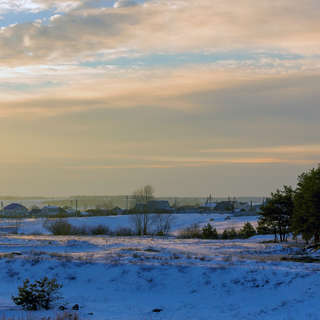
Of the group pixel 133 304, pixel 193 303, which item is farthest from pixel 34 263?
pixel 193 303

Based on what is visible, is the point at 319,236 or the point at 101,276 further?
the point at 319,236

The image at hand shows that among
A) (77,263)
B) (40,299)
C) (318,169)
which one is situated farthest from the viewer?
(318,169)

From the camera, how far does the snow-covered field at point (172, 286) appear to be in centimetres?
1909

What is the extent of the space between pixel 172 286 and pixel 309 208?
54.3 feet

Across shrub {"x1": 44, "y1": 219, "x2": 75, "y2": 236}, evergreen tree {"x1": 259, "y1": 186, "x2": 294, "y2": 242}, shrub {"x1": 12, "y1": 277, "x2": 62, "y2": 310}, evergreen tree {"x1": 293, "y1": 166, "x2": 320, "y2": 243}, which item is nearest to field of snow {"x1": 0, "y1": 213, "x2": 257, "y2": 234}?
shrub {"x1": 44, "y1": 219, "x2": 75, "y2": 236}

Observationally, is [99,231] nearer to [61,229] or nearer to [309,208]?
[61,229]

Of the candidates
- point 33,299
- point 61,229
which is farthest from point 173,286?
point 61,229

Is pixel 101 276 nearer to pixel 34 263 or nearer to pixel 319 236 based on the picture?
pixel 34 263

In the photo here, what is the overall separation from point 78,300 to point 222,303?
20.4ft

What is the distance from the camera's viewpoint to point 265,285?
71.8 ft

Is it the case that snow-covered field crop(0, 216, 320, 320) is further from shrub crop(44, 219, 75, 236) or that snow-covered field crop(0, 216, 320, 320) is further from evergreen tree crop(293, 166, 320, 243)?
shrub crop(44, 219, 75, 236)

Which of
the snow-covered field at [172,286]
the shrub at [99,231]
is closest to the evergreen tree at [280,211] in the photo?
the snow-covered field at [172,286]

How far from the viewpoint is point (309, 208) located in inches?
1417

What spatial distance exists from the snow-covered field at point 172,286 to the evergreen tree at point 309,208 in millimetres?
10777
